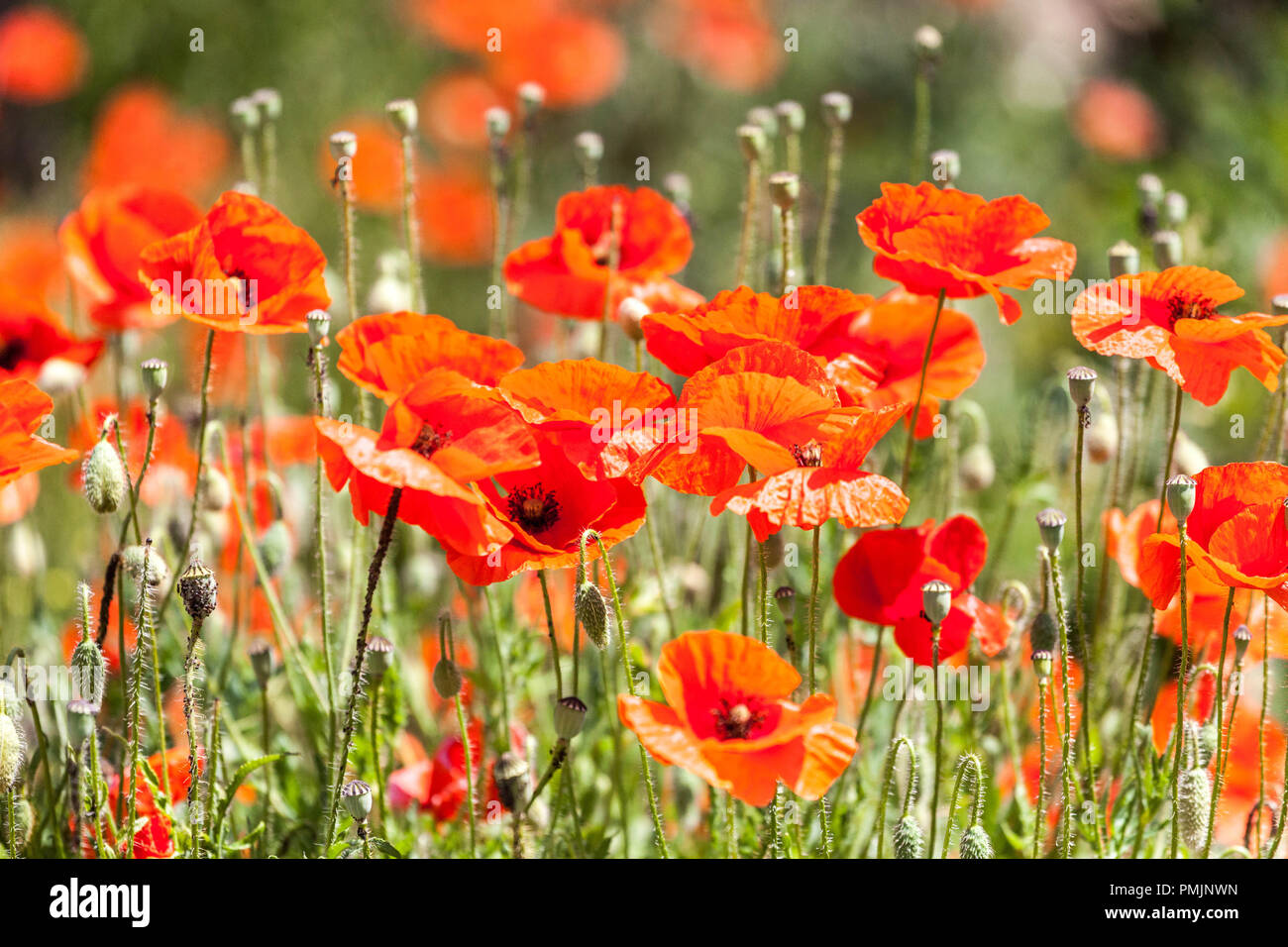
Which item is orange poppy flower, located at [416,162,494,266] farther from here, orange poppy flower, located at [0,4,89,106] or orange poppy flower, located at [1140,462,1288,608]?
orange poppy flower, located at [1140,462,1288,608]

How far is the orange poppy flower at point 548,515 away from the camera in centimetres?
113

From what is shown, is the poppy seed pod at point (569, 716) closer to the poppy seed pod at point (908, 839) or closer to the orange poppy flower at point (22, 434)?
the poppy seed pod at point (908, 839)

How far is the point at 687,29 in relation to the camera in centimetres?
467

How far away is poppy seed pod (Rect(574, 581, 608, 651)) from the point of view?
3.76 feet

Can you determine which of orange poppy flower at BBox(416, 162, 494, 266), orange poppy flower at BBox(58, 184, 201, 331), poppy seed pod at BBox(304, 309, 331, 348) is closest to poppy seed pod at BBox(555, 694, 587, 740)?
poppy seed pod at BBox(304, 309, 331, 348)

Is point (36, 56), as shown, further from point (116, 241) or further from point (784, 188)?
point (784, 188)

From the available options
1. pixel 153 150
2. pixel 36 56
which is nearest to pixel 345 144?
pixel 153 150

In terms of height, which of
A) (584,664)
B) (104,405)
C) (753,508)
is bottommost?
(584,664)

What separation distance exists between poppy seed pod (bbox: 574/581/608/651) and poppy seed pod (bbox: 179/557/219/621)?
0.95 ft

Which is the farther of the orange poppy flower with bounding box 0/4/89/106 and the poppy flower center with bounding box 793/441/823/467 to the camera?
the orange poppy flower with bounding box 0/4/89/106
